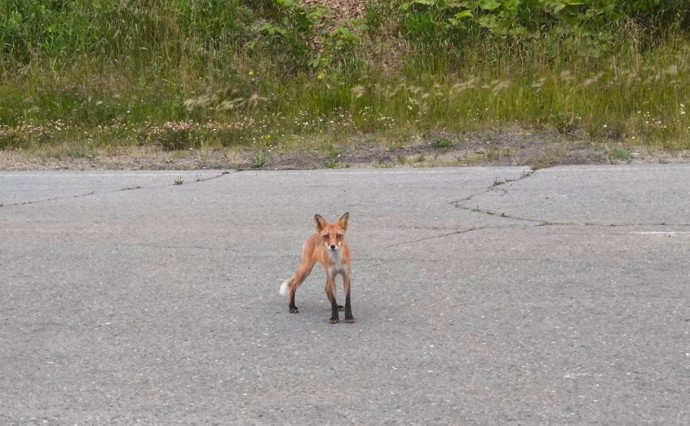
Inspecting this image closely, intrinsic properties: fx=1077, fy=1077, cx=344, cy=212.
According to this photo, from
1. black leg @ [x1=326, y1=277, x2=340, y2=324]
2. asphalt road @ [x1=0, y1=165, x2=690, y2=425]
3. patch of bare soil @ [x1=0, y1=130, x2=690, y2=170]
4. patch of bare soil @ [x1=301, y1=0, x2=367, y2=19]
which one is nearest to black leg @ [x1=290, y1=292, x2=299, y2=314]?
asphalt road @ [x1=0, y1=165, x2=690, y2=425]

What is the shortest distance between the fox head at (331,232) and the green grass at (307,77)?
6.31 metres

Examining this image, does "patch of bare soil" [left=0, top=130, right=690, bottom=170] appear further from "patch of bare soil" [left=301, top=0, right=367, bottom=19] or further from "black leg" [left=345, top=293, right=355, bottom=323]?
"black leg" [left=345, top=293, right=355, bottom=323]

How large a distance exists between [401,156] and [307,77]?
450 cm

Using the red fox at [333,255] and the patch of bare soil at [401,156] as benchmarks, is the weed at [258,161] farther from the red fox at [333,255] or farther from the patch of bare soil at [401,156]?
the red fox at [333,255]

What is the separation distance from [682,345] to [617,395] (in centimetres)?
83

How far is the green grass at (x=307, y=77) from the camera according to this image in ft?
44.9

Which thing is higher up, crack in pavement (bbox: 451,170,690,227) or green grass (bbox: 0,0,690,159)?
green grass (bbox: 0,0,690,159)

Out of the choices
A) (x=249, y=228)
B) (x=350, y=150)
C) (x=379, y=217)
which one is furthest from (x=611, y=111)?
(x=249, y=228)

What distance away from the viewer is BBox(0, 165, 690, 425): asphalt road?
192 inches

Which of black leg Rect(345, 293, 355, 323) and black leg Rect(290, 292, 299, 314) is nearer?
black leg Rect(345, 293, 355, 323)

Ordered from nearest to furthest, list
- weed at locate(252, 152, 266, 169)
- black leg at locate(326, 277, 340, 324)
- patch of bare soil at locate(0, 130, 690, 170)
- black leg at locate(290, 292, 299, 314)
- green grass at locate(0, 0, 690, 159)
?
black leg at locate(326, 277, 340, 324)
black leg at locate(290, 292, 299, 314)
patch of bare soil at locate(0, 130, 690, 170)
weed at locate(252, 152, 266, 169)
green grass at locate(0, 0, 690, 159)

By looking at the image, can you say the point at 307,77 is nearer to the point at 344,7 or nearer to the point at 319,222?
the point at 344,7

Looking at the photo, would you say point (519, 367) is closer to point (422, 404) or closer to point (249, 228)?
point (422, 404)

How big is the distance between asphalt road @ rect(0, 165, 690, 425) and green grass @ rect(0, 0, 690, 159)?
3.13m
